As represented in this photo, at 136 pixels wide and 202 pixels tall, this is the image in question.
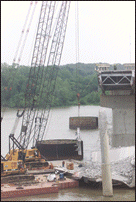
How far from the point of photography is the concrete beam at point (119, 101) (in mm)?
28406

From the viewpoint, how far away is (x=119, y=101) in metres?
28.7

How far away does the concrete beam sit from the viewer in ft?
93.2

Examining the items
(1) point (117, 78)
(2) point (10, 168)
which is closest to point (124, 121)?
(1) point (117, 78)

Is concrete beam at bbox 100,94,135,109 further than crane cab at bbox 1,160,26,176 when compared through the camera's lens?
No

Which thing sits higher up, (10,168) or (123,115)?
(123,115)

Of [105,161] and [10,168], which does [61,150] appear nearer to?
[10,168]

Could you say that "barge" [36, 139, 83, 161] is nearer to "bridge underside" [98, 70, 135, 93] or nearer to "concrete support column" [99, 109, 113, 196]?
"bridge underside" [98, 70, 135, 93]

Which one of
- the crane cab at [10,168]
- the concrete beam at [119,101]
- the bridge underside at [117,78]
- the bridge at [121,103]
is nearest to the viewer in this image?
the bridge underside at [117,78]

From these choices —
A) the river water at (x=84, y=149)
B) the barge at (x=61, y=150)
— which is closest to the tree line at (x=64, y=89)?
the river water at (x=84, y=149)

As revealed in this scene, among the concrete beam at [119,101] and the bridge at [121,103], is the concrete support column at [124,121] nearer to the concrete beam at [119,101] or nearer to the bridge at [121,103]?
the bridge at [121,103]

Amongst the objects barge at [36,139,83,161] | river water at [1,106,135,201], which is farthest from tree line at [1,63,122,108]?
barge at [36,139,83,161]

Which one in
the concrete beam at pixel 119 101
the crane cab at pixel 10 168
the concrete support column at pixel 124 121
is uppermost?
the concrete beam at pixel 119 101

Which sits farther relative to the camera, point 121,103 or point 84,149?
point 84,149

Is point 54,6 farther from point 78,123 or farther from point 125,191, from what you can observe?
point 78,123
